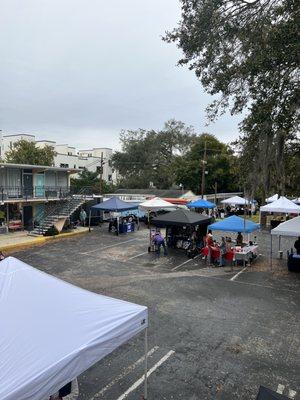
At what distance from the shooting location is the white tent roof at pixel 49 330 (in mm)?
3777

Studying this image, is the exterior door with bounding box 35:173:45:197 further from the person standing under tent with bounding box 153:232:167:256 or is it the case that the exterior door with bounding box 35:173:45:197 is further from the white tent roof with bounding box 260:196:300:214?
the white tent roof with bounding box 260:196:300:214

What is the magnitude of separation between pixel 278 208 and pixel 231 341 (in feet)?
44.1

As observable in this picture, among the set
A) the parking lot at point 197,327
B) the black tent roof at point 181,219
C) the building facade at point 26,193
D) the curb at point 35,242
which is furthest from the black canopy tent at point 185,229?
the building facade at point 26,193

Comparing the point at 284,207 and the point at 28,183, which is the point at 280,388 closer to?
the point at 284,207

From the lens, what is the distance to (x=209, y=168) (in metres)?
49.1

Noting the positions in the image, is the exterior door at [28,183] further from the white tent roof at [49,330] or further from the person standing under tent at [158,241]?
→ the white tent roof at [49,330]

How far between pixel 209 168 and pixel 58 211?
28322 millimetres

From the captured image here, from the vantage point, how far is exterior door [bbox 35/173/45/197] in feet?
87.9

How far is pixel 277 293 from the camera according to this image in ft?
38.3

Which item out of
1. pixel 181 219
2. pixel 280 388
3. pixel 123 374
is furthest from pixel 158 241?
pixel 280 388

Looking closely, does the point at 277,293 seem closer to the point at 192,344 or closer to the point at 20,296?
the point at 192,344

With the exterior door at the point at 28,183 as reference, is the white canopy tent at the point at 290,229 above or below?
below

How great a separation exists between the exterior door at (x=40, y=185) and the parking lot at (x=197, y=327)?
1075 cm

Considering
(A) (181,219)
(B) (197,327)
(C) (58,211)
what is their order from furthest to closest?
1. (C) (58,211)
2. (A) (181,219)
3. (B) (197,327)
